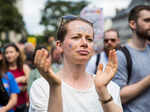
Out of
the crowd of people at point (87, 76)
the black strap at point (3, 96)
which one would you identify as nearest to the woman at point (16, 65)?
the crowd of people at point (87, 76)

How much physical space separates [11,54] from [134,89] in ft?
9.67

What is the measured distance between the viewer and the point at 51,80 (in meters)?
1.85

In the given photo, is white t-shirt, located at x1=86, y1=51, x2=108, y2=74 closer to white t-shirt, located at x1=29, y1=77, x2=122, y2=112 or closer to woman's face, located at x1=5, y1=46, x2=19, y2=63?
woman's face, located at x1=5, y1=46, x2=19, y2=63

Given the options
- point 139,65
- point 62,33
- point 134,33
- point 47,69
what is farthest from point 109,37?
point 47,69

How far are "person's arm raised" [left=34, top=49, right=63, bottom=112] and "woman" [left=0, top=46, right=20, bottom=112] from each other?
5.91ft

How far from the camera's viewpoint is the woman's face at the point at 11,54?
510cm

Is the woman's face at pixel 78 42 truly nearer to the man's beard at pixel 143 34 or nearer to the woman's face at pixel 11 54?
the man's beard at pixel 143 34

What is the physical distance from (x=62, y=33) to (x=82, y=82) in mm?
482

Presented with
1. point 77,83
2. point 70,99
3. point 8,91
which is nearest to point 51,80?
point 70,99

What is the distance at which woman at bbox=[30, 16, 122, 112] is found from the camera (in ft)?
6.70

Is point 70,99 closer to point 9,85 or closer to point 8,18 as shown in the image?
point 9,85

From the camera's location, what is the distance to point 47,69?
1758 millimetres

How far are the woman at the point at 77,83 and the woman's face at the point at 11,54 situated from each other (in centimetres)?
282

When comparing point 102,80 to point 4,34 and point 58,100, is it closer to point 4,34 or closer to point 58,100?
point 58,100
